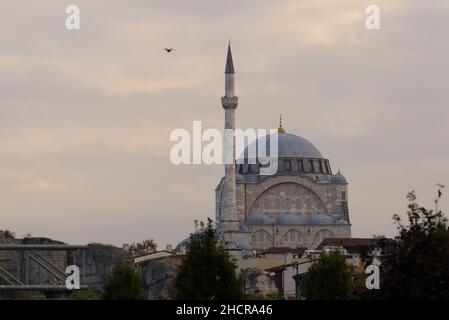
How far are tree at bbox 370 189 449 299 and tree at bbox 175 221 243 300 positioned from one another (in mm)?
5027

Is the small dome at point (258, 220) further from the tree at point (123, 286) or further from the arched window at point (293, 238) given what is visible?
the tree at point (123, 286)

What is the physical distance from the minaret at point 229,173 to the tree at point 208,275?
79099mm

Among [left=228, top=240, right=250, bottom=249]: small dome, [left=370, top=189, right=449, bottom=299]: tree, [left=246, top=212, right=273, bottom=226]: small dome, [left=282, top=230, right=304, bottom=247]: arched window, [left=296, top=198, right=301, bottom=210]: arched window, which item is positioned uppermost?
[left=296, top=198, right=301, bottom=210]: arched window

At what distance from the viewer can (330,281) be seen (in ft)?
175

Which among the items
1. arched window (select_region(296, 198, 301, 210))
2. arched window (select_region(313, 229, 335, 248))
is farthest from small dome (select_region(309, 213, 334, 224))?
arched window (select_region(296, 198, 301, 210))

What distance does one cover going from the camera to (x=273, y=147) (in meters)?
159

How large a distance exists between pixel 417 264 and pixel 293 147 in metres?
121

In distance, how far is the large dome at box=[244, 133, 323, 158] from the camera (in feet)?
525

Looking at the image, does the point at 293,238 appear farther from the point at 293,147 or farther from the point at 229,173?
the point at 229,173

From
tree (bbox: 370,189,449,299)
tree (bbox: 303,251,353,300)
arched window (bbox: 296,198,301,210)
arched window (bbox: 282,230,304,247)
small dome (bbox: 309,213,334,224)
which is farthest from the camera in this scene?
arched window (bbox: 296,198,301,210)

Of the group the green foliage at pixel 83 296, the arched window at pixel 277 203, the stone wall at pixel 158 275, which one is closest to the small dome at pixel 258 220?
the arched window at pixel 277 203

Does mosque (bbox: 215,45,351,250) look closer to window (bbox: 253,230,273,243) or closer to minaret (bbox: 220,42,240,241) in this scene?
window (bbox: 253,230,273,243)

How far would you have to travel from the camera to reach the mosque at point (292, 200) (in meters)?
154
